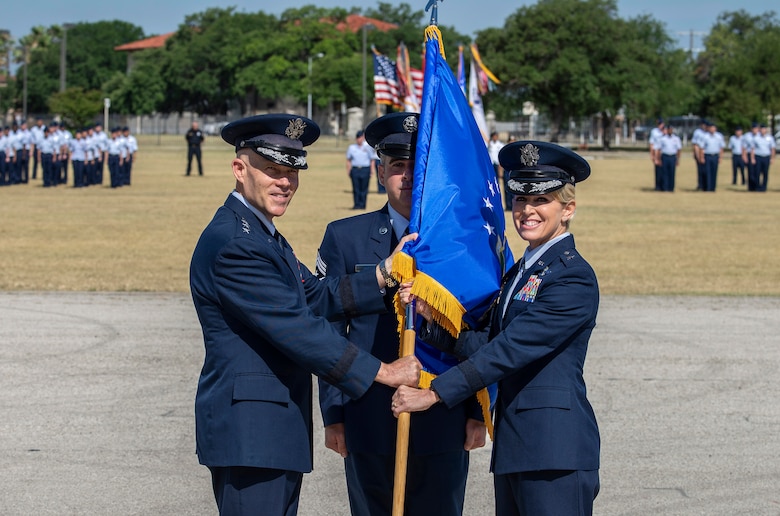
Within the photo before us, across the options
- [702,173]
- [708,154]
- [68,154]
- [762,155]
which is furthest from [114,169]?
[762,155]

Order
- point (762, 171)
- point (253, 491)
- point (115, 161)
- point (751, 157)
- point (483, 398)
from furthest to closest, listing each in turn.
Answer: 1. point (115, 161)
2. point (762, 171)
3. point (751, 157)
4. point (483, 398)
5. point (253, 491)

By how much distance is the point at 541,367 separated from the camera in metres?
4.06

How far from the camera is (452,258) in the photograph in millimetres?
4391

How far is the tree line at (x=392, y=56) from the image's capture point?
75562 millimetres

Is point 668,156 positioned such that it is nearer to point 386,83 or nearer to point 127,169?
point 386,83

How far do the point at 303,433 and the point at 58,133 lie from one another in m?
33.2

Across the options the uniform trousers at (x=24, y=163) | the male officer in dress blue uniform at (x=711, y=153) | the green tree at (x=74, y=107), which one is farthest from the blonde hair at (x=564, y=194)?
the green tree at (x=74, y=107)

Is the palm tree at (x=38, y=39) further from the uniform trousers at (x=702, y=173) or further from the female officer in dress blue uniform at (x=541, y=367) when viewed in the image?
the female officer in dress blue uniform at (x=541, y=367)

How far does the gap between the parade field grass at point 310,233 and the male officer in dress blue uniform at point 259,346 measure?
9.39 m

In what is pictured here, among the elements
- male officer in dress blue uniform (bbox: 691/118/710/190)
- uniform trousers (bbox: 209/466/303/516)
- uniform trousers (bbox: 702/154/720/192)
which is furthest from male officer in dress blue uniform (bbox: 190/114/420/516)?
male officer in dress blue uniform (bbox: 691/118/710/190)

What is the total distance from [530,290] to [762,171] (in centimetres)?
3183

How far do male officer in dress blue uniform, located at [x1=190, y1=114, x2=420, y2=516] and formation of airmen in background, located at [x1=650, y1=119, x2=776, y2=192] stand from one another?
98.1 feet

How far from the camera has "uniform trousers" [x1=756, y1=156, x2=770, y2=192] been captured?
33.6m

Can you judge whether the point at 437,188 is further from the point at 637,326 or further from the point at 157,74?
the point at 157,74
